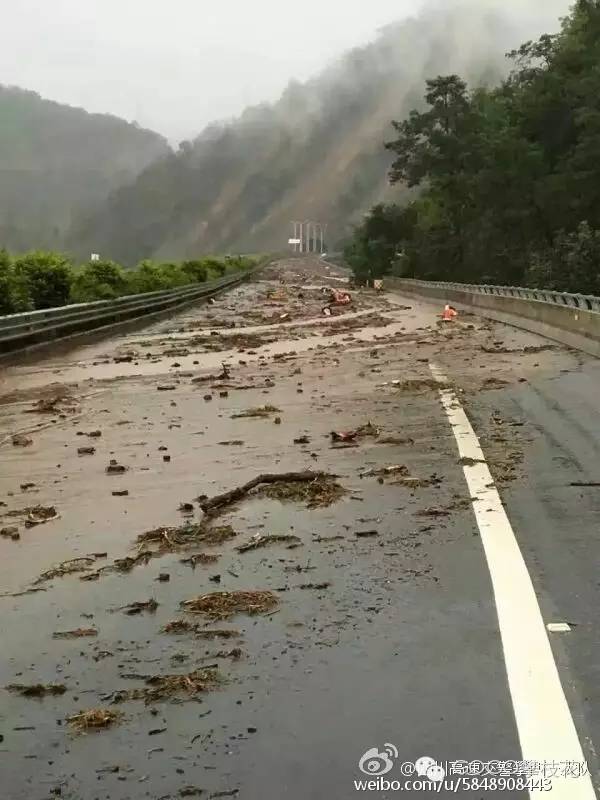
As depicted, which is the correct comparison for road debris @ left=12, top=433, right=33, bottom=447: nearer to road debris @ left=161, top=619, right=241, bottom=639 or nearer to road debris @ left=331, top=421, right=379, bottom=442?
road debris @ left=331, top=421, right=379, bottom=442

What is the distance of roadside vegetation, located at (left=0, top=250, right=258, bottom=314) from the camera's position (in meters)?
28.2

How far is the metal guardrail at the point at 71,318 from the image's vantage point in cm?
2331

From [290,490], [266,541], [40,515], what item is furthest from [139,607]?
[290,490]

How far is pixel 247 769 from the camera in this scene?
3.89 meters

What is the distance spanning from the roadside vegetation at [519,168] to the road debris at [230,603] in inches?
2352

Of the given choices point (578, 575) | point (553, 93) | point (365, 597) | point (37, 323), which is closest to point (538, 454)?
point (578, 575)

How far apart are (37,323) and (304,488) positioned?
17.8m

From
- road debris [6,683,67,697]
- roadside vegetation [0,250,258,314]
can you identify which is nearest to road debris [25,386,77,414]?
road debris [6,683,67,697]

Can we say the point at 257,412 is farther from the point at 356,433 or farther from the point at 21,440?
the point at 21,440

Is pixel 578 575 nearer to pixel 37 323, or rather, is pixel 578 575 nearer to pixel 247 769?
pixel 247 769

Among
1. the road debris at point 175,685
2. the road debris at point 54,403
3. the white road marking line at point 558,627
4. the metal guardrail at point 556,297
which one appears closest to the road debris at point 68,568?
the road debris at point 175,685

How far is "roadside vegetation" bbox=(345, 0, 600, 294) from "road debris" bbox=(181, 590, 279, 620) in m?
59.7

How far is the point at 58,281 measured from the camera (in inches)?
1300

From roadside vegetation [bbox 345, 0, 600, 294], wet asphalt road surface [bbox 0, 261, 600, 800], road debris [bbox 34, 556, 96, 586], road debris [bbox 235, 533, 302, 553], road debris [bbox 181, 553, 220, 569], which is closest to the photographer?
wet asphalt road surface [bbox 0, 261, 600, 800]
